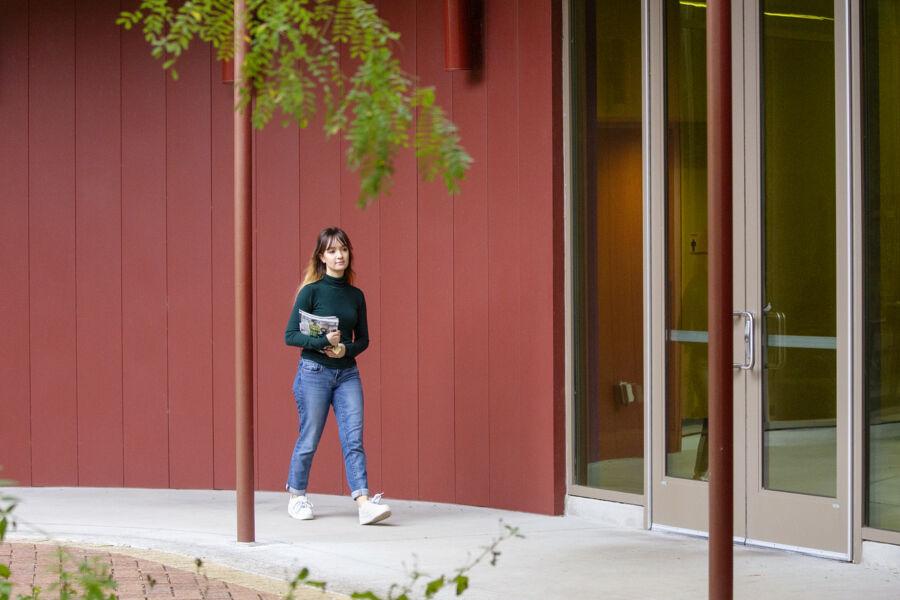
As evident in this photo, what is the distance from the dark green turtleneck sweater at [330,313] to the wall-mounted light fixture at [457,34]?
4.83 feet

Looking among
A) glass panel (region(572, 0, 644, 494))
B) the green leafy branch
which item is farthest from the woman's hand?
the green leafy branch

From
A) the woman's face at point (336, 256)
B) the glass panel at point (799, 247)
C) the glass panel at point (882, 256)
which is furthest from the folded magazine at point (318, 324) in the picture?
the glass panel at point (882, 256)

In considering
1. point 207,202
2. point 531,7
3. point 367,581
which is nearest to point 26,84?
point 207,202

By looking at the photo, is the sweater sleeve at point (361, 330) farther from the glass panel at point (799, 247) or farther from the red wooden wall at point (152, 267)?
the glass panel at point (799, 247)

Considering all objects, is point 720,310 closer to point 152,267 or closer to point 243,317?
point 243,317

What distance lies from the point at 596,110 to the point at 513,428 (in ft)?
6.12

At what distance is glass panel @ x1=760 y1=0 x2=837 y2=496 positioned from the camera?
5.62 m

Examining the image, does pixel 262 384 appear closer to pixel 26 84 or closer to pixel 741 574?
pixel 26 84

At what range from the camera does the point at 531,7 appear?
7.07m

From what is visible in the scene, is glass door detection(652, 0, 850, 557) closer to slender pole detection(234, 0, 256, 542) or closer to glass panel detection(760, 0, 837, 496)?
glass panel detection(760, 0, 837, 496)

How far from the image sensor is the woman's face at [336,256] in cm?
666

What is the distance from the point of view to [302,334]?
21.9 ft

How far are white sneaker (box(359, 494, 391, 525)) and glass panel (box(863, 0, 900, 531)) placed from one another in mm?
2468

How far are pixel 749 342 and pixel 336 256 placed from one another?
2.20 m
